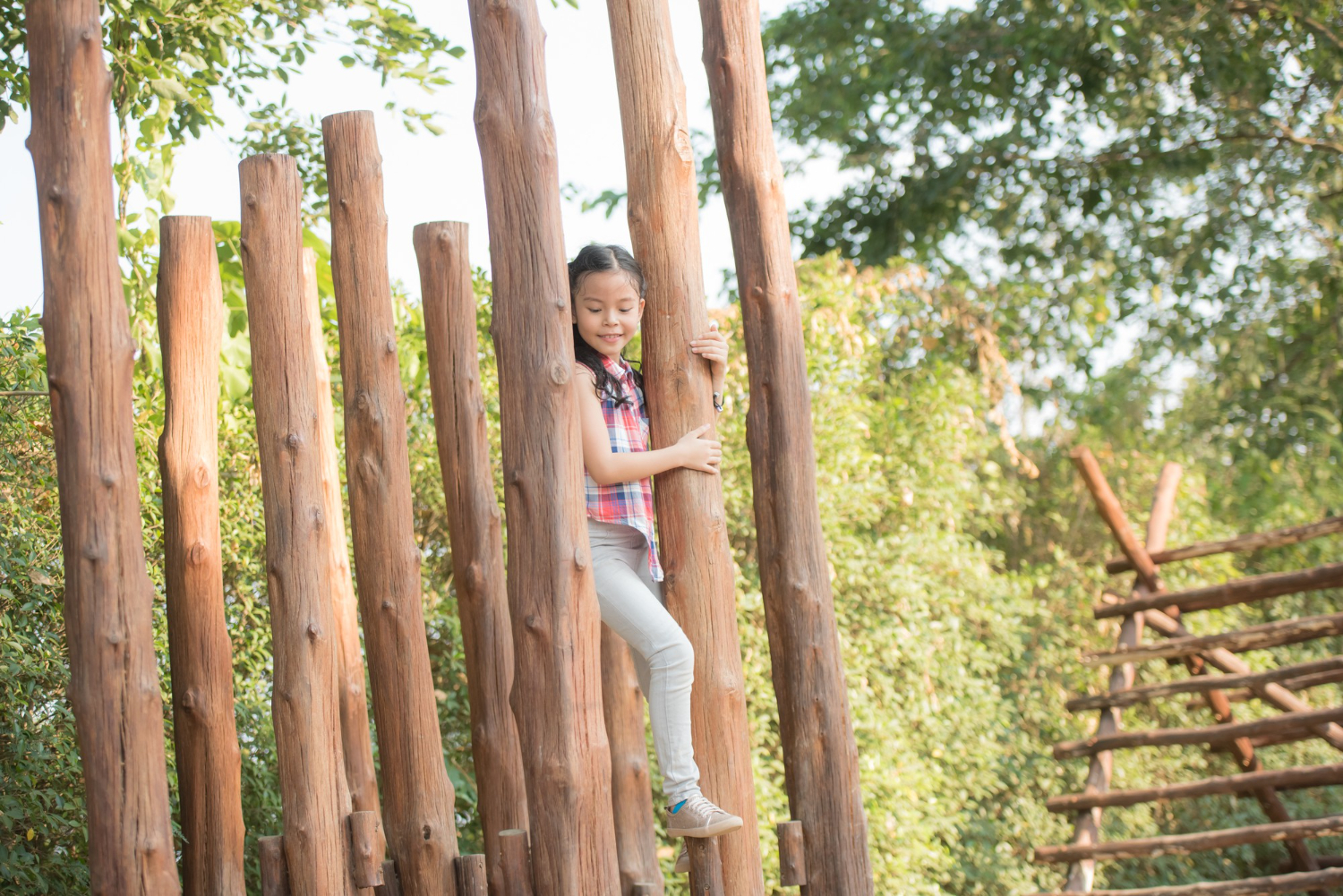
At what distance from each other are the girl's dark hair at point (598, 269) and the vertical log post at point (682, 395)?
8 centimetres

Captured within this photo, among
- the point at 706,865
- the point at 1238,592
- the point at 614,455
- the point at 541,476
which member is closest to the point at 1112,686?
the point at 1238,592

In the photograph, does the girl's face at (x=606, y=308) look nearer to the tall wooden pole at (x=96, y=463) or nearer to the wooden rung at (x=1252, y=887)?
the tall wooden pole at (x=96, y=463)

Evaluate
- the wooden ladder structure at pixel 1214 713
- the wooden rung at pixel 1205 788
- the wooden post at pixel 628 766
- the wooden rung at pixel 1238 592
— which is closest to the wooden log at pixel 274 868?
the wooden post at pixel 628 766

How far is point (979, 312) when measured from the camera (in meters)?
8.25

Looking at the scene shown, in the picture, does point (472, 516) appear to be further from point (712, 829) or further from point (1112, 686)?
point (1112, 686)

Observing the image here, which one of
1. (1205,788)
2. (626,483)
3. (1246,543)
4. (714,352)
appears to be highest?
(714,352)

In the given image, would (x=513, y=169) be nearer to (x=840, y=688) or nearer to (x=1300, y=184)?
(x=840, y=688)

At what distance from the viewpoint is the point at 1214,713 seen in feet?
22.1

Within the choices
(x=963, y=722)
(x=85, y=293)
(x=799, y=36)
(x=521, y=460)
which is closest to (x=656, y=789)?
(x=963, y=722)

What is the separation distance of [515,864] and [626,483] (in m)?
0.98

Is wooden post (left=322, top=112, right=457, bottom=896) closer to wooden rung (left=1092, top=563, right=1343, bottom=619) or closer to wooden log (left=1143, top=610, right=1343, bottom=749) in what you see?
wooden rung (left=1092, top=563, right=1343, bottom=619)

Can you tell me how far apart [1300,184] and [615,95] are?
727 centimetres

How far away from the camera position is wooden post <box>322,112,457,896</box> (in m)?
3.32

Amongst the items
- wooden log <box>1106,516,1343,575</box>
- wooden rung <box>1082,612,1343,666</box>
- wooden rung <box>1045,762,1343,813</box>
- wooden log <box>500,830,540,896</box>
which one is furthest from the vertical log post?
wooden log <box>1106,516,1343,575</box>
